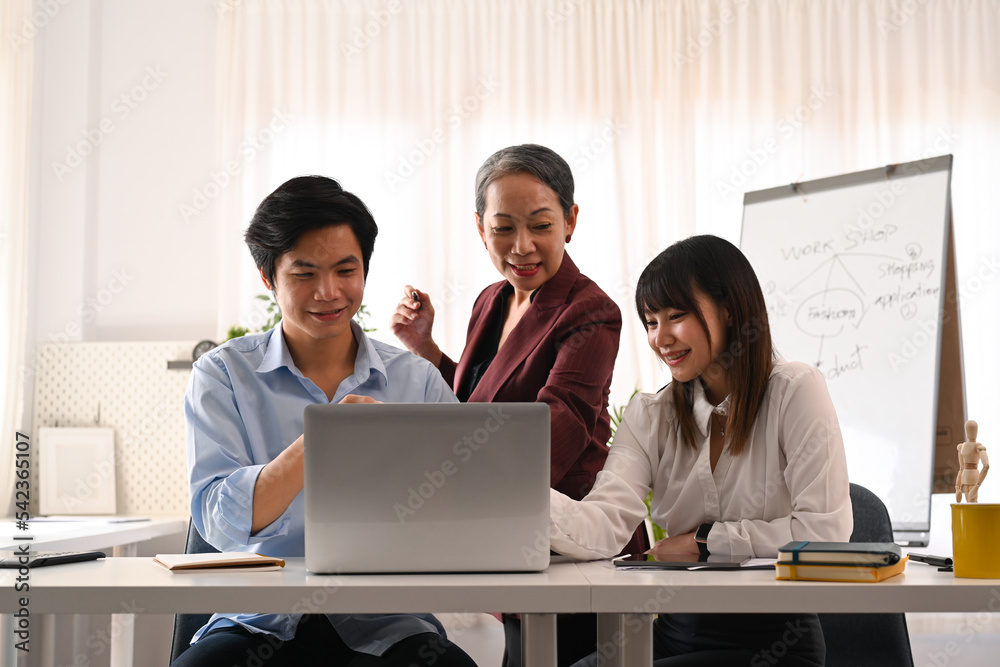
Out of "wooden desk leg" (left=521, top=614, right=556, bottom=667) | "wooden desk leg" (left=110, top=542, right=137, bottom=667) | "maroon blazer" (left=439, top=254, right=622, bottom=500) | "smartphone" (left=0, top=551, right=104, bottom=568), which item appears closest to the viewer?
"wooden desk leg" (left=521, top=614, right=556, bottom=667)

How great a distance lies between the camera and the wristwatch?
1.36 m

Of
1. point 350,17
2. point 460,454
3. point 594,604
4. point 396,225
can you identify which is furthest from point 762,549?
point 350,17

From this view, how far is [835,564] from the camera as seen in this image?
3.48 feet

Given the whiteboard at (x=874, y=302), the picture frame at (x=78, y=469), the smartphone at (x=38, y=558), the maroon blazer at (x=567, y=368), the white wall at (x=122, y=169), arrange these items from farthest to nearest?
the white wall at (x=122, y=169) < the picture frame at (x=78, y=469) < the whiteboard at (x=874, y=302) < the maroon blazer at (x=567, y=368) < the smartphone at (x=38, y=558)

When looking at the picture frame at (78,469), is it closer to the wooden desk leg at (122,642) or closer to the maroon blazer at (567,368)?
the wooden desk leg at (122,642)

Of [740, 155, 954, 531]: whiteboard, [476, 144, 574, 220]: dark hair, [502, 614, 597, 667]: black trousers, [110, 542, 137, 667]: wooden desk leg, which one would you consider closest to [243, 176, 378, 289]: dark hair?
[476, 144, 574, 220]: dark hair

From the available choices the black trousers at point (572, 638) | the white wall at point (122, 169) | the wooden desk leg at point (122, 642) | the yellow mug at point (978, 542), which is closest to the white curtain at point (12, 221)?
the white wall at point (122, 169)

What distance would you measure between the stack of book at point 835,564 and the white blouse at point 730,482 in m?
0.27

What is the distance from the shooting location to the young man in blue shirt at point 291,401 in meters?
1.33

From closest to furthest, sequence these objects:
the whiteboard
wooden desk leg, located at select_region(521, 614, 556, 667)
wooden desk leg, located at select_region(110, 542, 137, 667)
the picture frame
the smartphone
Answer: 1. wooden desk leg, located at select_region(521, 614, 556, 667)
2. the smartphone
3. wooden desk leg, located at select_region(110, 542, 137, 667)
4. the whiteboard
5. the picture frame

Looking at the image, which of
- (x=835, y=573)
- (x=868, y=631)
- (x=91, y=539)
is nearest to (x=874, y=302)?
(x=868, y=631)

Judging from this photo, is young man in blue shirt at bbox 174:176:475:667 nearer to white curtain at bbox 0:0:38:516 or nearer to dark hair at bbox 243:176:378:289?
dark hair at bbox 243:176:378:289

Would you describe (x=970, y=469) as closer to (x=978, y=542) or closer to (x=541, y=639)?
(x=978, y=542)

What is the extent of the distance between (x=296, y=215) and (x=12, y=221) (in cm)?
263
